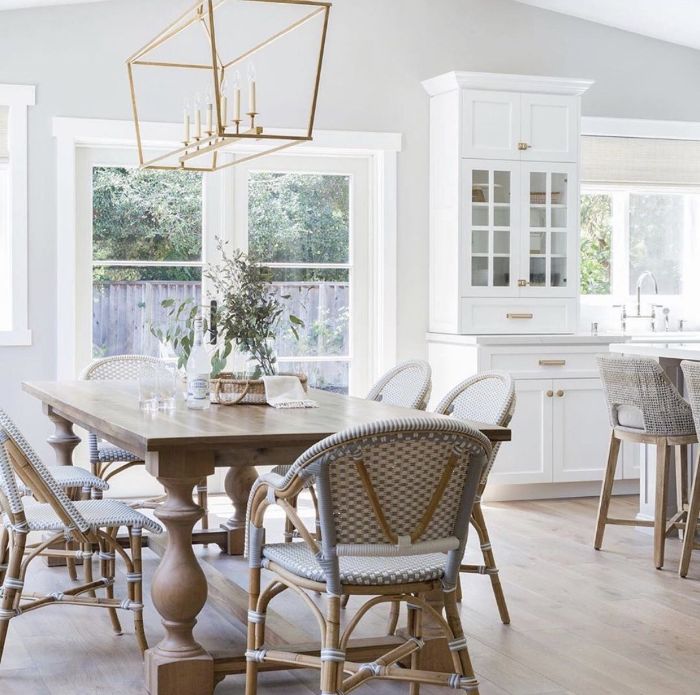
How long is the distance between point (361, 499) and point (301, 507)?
11.5 ft

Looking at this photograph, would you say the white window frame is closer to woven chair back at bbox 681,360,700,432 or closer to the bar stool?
the bar stool

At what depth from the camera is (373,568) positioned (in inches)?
106

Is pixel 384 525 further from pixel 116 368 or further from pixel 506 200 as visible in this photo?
pixel 506 200

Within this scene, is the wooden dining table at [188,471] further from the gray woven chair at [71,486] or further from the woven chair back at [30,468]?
the gray woven chair at [71,486]

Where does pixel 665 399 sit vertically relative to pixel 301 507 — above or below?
above

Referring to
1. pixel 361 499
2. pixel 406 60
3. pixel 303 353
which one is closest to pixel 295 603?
pixel 361 499

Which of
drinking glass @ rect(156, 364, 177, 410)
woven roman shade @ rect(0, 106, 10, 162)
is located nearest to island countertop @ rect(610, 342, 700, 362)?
drinking glass @ rect(156, 364, 177, 410)

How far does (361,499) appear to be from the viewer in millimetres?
2633

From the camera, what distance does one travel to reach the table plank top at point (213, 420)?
3.06 metres

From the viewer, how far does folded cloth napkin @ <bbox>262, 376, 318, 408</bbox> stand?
391cm

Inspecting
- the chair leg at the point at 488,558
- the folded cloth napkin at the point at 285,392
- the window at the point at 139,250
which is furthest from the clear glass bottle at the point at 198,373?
the window at the point at 139,250

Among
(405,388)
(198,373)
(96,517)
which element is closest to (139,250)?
(405,388)

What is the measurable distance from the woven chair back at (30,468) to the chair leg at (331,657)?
1081mm

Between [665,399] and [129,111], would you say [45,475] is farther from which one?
[129,111]
